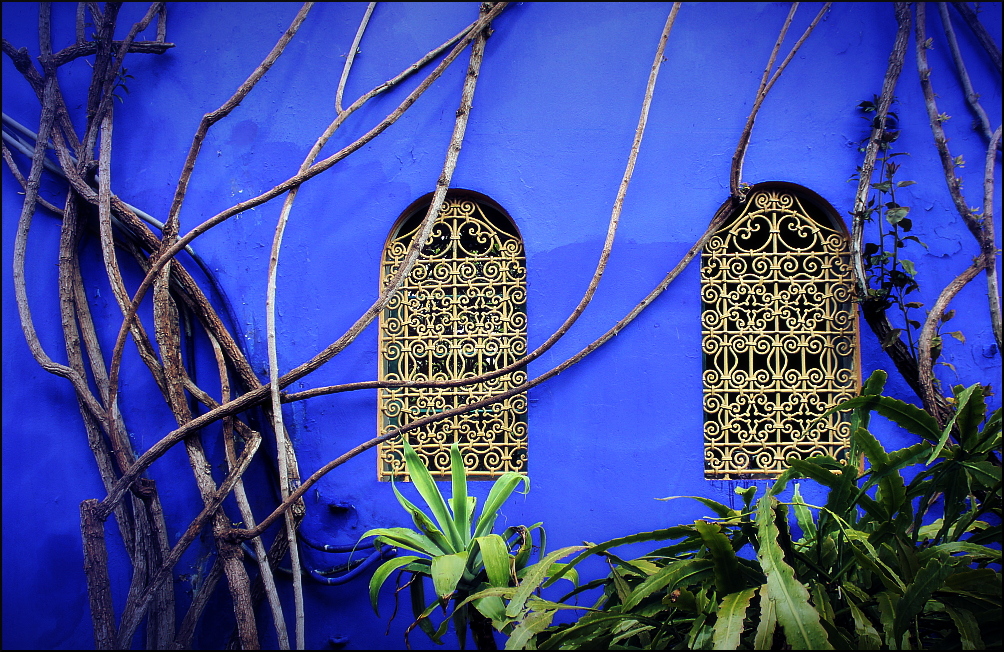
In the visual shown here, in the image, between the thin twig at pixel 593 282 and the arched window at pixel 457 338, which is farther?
the arched window at pixel 457 338

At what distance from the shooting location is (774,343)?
2453 millimetres

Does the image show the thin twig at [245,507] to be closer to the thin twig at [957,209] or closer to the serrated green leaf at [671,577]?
the serrated green leaf at [671,577]

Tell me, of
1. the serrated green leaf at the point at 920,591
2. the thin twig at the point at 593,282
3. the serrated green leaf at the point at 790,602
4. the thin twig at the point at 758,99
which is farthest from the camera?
the thin twig at the point at 758,99

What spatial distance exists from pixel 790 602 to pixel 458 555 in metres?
0.90

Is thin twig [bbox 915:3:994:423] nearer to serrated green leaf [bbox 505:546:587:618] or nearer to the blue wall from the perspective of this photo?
the blue wall

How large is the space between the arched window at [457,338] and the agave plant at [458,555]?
34cm

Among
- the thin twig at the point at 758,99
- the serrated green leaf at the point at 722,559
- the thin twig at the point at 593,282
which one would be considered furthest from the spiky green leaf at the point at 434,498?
the thin twig at the point at 758,99

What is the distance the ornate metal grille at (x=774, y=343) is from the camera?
244 cm

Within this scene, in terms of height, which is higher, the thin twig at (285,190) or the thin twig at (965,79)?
the thin twig at (965,79)

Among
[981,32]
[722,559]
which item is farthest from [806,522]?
[981,32]

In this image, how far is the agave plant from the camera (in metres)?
1.81

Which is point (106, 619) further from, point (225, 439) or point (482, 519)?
point (482, 519)

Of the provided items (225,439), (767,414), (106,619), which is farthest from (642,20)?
(106,619)

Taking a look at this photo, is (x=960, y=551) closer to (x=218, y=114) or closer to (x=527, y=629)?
(x=527, y=629)
